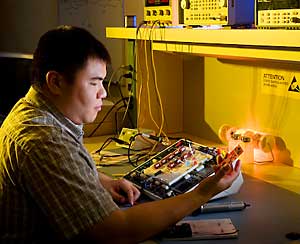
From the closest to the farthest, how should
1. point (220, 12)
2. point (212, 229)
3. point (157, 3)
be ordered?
1. point (212, 229)
2. point (220, 12)
3. point (157, 3)

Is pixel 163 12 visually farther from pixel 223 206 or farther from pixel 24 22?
pixel 24 22

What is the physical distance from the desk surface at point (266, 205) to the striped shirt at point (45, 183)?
28 centimetres

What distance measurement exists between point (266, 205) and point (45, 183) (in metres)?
0.74

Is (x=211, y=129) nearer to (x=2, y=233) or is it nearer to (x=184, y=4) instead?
(x=184, y=4)

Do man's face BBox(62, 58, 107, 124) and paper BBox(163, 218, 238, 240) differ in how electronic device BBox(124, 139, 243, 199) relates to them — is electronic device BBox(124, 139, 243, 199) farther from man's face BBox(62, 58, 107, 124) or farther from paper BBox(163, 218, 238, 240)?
man's face BBox(62, 58, 107, 124)

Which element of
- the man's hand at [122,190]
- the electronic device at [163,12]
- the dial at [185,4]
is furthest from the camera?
the electronic device at [163,12]

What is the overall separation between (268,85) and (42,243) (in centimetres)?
118

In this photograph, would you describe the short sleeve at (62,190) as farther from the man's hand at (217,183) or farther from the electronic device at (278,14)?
the electronic device at (278,14)

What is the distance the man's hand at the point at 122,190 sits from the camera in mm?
1599

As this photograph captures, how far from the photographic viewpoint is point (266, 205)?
1594mm

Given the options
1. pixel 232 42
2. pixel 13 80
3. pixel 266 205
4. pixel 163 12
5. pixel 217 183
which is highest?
pixel 163 12

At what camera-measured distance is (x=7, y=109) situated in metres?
3.01

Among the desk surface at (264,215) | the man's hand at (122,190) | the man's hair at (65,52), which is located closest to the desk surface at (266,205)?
the desk surface at (264,215)

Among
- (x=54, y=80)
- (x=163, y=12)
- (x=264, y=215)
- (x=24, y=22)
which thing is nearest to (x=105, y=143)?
(x=163, y=12)
